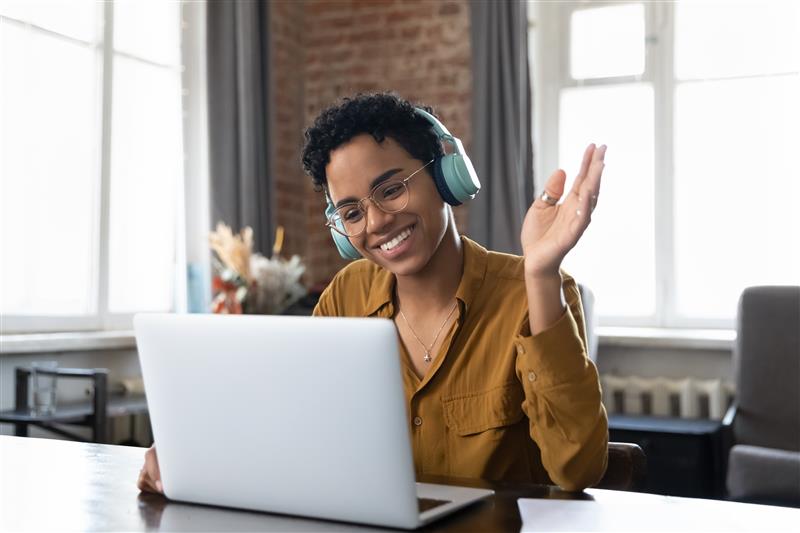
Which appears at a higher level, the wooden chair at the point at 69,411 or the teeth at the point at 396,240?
the teeth at the point at 396,240

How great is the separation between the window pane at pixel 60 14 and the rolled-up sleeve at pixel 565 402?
292 cm

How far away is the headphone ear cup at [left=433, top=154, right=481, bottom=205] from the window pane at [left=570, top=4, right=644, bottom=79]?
302cm

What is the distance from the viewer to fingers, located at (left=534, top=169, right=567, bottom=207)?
1396mm

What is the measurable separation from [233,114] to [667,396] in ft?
7.55

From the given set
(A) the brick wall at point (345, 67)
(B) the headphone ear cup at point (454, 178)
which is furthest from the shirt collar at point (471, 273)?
(A) the brick wall at point (345, 67)

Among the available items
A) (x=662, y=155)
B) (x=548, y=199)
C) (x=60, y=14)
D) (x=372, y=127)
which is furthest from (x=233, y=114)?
(x=548, y=199)

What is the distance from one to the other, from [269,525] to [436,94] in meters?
3.88

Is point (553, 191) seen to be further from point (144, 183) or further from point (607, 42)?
point (607, 42)

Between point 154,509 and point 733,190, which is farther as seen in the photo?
point 733,190

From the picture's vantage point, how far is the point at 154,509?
1.27 metres

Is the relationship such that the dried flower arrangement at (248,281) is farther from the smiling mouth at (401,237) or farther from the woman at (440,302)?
the smiling mouth at (401,237)

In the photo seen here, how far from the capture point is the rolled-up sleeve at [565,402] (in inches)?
54.9

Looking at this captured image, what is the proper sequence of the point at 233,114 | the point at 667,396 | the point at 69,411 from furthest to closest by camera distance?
the point at 233,114, the point at 667,396, the point at 69,411

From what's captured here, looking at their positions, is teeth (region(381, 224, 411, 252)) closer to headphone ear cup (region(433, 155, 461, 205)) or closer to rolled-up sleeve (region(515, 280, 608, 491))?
headphone ear cup (region(433, 155, 461, 205))
